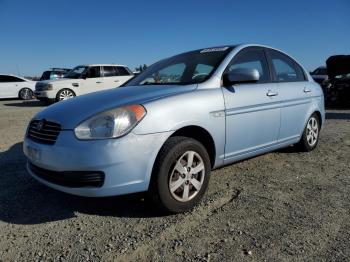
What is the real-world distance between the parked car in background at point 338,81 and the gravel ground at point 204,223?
30.2 ft

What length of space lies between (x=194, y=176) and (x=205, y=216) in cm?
39

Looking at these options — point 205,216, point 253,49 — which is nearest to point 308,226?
point 205,216

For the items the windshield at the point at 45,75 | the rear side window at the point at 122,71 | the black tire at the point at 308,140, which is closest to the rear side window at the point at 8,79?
the windshield at the point at 45,75

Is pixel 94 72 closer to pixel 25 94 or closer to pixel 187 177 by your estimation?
pixel 25 94

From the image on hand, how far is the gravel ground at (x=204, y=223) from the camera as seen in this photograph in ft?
8.73

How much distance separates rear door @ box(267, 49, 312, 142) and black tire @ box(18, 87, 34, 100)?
17.5 metres

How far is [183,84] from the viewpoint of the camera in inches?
150

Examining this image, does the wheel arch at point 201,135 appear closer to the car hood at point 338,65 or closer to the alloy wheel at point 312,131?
the alloy wheel at point 312,131

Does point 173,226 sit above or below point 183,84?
below

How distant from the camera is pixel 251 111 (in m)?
4.04

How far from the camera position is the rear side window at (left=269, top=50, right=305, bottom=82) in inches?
188

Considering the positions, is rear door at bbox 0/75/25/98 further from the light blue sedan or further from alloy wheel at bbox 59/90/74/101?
the light blue sedan

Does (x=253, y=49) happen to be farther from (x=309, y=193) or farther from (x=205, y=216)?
(x=205, y=216)

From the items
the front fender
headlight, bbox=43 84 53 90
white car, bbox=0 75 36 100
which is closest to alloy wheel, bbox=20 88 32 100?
white car, bbox=0 75 36 100
